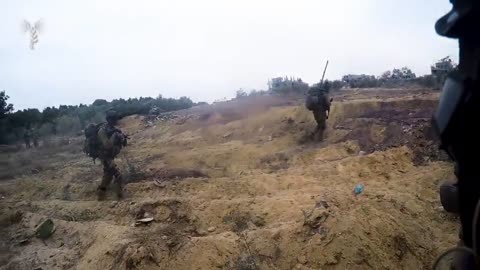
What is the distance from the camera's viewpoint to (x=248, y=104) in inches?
747

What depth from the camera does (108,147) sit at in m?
9.58

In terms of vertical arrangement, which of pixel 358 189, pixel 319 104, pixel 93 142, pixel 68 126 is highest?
pixel 319 104

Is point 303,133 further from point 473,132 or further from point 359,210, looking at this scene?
point 473,132

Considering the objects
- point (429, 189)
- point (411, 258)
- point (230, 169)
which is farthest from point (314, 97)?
point (411, 258)

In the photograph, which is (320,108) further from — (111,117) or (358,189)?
(111,117)

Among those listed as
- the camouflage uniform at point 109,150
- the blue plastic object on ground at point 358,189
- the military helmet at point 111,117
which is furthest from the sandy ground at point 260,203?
the military helmet at point 111,117

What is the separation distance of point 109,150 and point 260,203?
155 inches

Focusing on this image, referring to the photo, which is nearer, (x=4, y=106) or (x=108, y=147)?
(x=108, y=147)

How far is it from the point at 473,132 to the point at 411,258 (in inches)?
169

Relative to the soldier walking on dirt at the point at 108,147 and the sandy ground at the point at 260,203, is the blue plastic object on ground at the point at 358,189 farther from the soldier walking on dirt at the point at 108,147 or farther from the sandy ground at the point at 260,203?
the soldier walking on dirt at the point at 108,147

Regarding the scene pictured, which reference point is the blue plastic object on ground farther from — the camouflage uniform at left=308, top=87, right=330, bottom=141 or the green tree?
the green tree

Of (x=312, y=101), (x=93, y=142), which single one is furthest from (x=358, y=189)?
(x=93, y=142)

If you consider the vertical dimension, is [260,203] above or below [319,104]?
below

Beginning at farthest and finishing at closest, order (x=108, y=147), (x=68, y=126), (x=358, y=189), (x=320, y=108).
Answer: (x=68, y=126) < (x=320, y=108) < (x=108, y=147) < (x=358, y=189)
